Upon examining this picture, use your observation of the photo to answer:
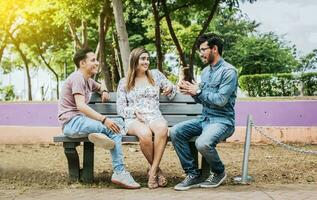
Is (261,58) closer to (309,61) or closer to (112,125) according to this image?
(309,61)

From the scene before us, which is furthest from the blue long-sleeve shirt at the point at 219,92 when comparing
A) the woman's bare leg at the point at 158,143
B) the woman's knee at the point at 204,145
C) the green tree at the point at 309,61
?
the green tree at the point at 309,61

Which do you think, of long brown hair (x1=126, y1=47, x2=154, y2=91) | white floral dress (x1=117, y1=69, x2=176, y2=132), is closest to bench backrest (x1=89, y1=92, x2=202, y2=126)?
white floral dress (x1=117, y1=69, x2=176, y2=132)

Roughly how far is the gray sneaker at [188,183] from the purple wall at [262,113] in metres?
5.05

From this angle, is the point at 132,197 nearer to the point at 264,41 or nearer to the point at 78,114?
the point at 78,114

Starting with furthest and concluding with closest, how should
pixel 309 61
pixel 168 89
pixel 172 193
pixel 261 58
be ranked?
pixel 309 61 → pixel 261 58 → pixel 168 89 → pixel 172 193

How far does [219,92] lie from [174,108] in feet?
3.53

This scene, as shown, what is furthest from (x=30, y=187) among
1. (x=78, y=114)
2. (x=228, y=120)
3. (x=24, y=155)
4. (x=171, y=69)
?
(x=171, y=69)

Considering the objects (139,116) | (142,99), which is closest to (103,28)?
(142,99)

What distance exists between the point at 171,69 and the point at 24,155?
26.7 m

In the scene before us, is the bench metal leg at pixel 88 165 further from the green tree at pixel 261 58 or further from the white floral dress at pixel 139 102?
the green tree at pixel 261 58

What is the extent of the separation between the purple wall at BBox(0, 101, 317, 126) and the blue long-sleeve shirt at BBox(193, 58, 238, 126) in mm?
4927

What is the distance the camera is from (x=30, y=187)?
5.94m

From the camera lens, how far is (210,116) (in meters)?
5.76

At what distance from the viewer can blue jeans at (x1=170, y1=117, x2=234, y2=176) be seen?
551cm
